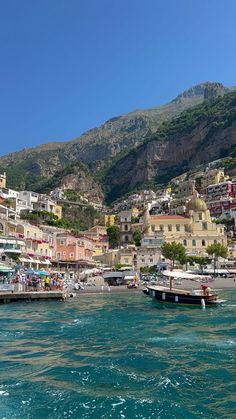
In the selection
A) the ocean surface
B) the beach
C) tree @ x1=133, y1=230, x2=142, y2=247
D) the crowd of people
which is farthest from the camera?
tree @ x1=133, y1=230, x2=142, y2=247

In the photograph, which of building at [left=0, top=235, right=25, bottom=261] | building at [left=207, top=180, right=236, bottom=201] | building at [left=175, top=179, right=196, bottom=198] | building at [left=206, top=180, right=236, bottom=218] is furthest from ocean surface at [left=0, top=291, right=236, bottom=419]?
building at [left=175, top=179, right=196, bottom=198]

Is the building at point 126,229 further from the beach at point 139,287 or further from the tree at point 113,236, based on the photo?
the beach at point 139,287

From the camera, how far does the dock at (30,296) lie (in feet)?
128

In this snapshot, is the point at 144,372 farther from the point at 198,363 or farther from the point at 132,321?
the point at 132,321

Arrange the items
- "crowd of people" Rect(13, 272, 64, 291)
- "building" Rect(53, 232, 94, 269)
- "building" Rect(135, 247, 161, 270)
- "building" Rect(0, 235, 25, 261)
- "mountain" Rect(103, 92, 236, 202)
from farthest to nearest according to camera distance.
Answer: "mountain" Rect(103, 92, 236, 202) → "building" Rect(135, 247, 161, 270) → "building" Rect(53, 232, 94, 269) → "building" Rect(0, 235, 25, 261) → "crowd of people" Rect(13, 272, 64, 291)

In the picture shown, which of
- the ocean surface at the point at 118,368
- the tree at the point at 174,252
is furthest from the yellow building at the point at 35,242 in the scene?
the ocean surface at the point at 118,368

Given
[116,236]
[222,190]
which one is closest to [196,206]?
[116,236]

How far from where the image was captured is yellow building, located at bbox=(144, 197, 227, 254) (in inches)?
3206

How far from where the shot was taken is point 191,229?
286 ft

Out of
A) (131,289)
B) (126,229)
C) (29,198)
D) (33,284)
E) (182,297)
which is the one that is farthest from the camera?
(29,198)

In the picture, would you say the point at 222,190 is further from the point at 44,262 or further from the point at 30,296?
the point at 30,296

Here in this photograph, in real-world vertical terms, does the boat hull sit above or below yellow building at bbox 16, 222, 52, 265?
below

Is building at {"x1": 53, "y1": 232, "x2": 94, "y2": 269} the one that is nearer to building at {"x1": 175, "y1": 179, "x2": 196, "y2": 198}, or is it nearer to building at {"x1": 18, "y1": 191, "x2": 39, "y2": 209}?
building at {"x1": 18, "y1": 191, "x2": 39, "y2": 209}

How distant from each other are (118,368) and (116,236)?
8582cm
